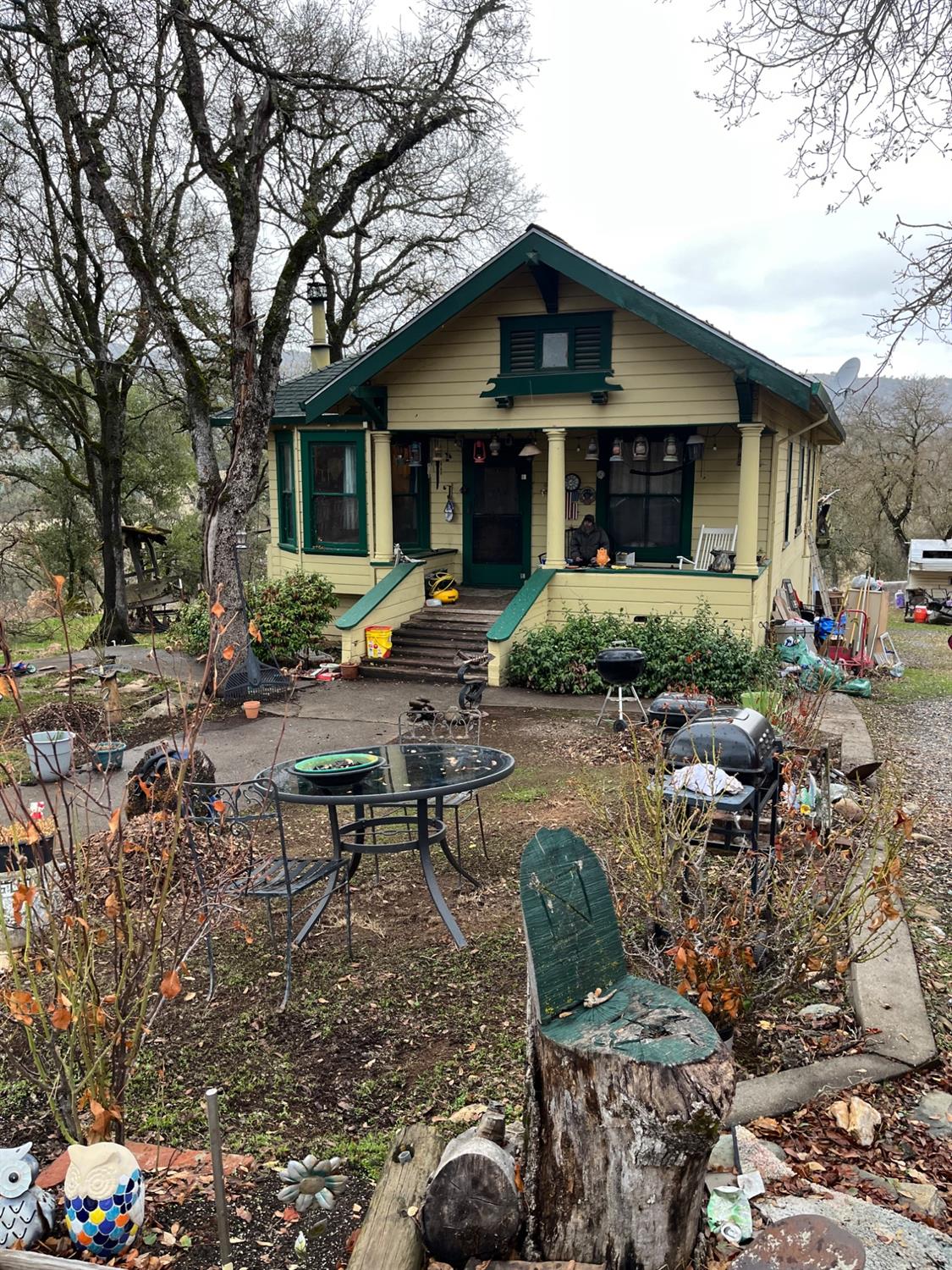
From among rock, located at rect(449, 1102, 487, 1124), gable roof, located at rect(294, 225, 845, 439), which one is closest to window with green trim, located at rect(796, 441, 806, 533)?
gable roof, located at rect(294, 225, 845, 439)

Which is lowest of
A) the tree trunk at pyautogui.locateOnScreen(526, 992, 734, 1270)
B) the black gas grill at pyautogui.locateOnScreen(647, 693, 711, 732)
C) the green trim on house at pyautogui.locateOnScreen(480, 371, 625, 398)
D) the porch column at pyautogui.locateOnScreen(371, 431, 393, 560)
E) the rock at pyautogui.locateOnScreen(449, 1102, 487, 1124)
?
the rock at pyautogui.locateOnScreen(449, 1102, 487, 1124)

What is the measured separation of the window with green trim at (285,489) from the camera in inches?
640

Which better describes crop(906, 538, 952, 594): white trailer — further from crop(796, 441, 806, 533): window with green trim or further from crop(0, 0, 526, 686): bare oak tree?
crop(0, 0, 526, 686): bare oak tree

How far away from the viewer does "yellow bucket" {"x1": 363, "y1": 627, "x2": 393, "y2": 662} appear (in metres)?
13.2

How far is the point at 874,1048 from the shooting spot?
13.0ft

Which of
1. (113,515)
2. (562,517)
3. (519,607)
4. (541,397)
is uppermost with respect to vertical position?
(541,397)

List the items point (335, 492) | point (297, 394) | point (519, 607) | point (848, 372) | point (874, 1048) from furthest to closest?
point (297, 394) → point (848, 372) → point (335, 492) → point (519, 607) → point (874, 1048)

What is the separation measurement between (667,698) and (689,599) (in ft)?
17.8

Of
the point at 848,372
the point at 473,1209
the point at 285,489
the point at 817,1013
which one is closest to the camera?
the point at 473,1209

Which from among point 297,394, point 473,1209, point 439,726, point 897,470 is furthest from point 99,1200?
point 897,470

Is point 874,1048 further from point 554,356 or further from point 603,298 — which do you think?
point 554,356

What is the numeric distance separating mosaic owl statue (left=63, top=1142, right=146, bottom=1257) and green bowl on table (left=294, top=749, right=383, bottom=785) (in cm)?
226

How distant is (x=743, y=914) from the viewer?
388cm

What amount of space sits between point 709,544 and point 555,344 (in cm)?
374
